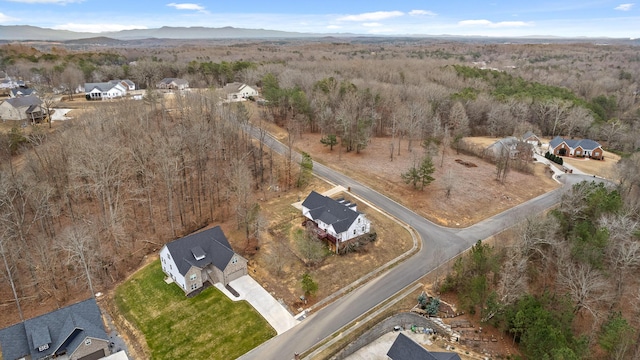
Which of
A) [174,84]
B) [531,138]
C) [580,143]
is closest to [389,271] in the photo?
[531,138]

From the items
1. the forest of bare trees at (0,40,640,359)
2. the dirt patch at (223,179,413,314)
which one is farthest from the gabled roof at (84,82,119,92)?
the dirt patch at (223,179,413,314)

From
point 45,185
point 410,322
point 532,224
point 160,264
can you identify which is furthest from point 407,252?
point 45,185

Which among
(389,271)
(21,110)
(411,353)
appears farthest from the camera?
(21,110)

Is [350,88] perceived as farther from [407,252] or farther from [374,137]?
[407,252]

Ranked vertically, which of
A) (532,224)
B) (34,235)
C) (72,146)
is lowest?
(34,235)

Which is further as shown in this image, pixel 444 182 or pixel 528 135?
pixel 528 135

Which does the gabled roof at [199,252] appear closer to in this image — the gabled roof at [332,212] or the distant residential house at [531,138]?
the gabled roof at [332,212]

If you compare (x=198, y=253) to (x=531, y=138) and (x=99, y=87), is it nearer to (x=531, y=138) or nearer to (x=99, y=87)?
(x=99, y=87)
